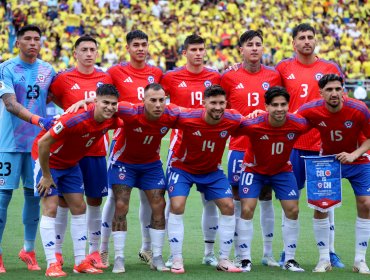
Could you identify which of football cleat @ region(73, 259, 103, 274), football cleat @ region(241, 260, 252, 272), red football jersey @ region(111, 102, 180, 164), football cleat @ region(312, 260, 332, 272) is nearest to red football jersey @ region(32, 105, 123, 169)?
red football jersey @ region(111, 102, 180, 164)

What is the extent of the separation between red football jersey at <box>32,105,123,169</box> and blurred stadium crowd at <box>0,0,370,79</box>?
1939 cm

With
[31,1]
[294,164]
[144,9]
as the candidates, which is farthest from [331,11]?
Answer: [294,164]

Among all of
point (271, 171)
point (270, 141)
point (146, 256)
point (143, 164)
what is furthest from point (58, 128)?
point (271, 171)

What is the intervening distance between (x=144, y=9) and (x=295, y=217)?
24.9m

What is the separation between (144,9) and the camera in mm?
33438

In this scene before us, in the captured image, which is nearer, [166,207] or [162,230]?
[162,230]

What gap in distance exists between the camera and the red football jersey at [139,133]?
30.3 feet

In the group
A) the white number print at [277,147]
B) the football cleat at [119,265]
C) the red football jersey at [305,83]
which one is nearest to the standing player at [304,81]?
the red football jersey at [305,83]

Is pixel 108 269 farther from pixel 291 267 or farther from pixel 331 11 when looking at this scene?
pixel 331 11

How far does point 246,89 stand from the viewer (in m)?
10.1

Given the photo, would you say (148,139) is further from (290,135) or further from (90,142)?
(290,135)

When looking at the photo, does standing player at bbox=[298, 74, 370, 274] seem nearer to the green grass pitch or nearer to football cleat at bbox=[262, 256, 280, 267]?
the green grass pitch

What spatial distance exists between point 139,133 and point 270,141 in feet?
4.63

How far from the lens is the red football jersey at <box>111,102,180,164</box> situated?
924 centimetres
